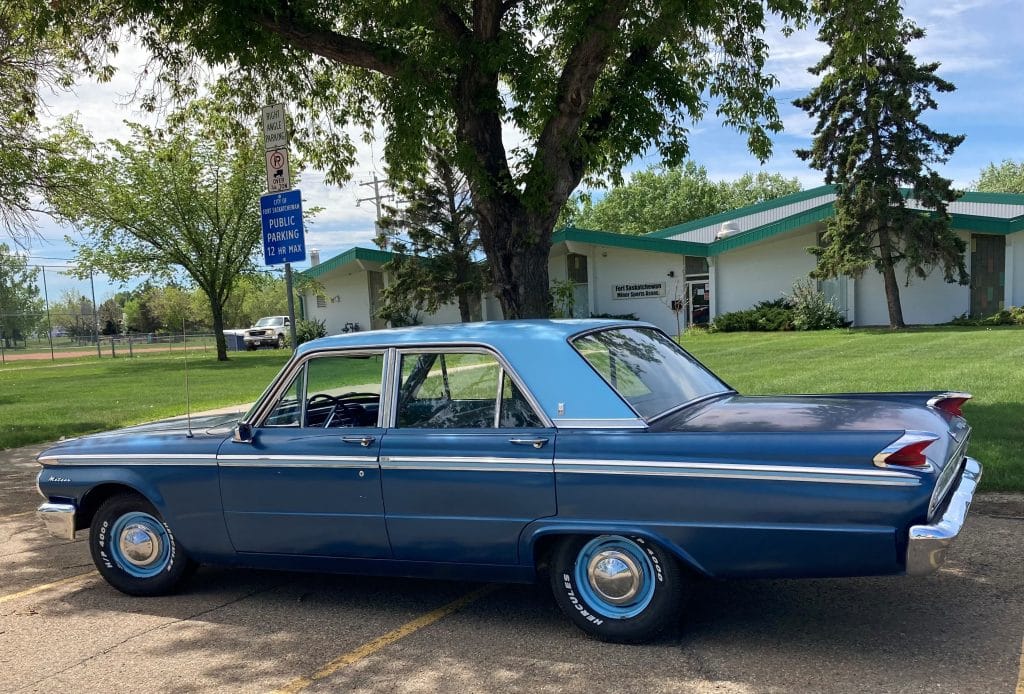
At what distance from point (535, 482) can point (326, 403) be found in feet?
4.95

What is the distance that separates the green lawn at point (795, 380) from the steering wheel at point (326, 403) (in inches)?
199

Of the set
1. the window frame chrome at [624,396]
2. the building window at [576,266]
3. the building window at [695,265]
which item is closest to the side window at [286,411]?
the window frame chrome at [624,396]

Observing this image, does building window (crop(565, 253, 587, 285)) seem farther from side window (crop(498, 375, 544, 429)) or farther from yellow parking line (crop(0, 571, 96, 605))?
side window (crop(498, 375, 544, 429))

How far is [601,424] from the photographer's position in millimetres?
4078

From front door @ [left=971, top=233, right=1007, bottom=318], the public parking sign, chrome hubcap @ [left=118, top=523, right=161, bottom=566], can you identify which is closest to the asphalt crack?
chrome hubcap @ [left=118, top=523, right=161, bottom=566]

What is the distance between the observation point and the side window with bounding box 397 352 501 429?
4.45 m

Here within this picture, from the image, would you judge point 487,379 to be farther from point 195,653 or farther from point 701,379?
point 195,653

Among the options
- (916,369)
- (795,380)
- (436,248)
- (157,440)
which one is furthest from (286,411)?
(436,248)

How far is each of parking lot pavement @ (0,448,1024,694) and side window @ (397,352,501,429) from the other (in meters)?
1.08

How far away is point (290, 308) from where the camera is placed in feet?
24.3

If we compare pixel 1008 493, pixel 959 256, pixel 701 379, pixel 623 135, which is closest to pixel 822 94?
pixel 959 256

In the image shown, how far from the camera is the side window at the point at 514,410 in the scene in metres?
4.28

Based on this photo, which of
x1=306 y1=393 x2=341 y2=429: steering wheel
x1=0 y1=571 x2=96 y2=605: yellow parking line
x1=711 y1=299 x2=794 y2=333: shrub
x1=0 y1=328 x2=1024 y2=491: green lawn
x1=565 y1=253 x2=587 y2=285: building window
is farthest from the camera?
x1=565 y1=253 x2=587 y2=285: building window

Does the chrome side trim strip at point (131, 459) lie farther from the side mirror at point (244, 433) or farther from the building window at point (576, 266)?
the building window at point (576, 266)
